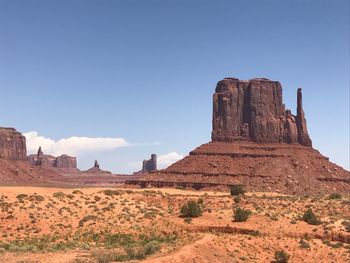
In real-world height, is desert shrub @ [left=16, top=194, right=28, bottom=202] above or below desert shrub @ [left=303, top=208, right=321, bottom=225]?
above

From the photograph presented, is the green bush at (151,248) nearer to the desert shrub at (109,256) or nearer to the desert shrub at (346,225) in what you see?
the desert shrub at (109,256)

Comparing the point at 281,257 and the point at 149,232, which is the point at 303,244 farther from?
the point at 149,232

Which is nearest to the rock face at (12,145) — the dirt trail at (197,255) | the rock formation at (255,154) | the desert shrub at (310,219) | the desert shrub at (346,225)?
the rock formation at (255,154)

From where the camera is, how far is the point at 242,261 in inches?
1281

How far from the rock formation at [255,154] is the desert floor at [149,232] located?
151 feet

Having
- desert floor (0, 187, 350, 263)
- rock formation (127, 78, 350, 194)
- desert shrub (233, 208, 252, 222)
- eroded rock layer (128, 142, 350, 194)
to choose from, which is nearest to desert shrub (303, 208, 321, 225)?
desert floor (0, 187, 350, 263)

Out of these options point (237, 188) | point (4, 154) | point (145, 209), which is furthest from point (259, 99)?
point (4, 154)

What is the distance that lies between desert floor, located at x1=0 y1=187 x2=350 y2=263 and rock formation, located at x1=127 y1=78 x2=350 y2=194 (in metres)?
45.9

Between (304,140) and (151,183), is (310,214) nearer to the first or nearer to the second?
(151,183)

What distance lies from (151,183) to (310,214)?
202 ft

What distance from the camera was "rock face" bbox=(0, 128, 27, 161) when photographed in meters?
182

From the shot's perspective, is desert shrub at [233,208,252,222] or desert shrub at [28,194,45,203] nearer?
desert shrub at [233,208,252,222]

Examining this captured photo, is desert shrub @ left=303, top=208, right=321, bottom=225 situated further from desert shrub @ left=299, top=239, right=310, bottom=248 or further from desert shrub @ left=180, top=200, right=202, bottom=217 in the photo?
desert shrub @ left=180, top=200, right=202, bottom=217

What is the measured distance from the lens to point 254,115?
11969cm
